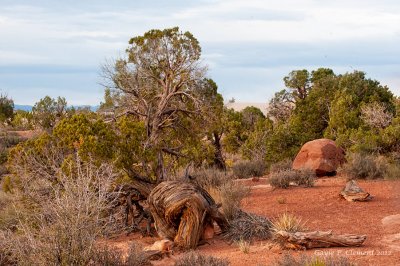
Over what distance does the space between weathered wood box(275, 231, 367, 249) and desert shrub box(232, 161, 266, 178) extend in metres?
14.4

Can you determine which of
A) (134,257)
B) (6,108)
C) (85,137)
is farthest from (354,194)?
(6,108)

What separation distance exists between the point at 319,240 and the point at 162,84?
776 centimetres

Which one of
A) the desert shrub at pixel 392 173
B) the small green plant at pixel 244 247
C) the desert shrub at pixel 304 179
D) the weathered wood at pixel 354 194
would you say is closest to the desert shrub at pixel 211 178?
the desert shrub at pixel 304 179

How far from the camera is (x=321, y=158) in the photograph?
21.3m

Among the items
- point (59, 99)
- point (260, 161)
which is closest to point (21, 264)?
point (260, 161)

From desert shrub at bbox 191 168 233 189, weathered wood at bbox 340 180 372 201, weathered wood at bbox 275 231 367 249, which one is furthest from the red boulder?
weathered wood at bbox 275 231 367 249

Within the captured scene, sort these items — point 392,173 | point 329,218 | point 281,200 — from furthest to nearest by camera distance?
point 392,173, point 281,200, point 329,218

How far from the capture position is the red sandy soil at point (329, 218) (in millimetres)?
9320

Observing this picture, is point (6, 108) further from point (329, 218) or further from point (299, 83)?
point (329, 218)

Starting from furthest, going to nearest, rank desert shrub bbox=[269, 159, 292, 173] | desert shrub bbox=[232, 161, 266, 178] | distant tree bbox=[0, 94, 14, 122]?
distant tree bbox=[0, 94, 14, 122] → desert shrub bbox=[232, 161, 266, 178] → desert shrub bbox=[269, 159, 292, 173]

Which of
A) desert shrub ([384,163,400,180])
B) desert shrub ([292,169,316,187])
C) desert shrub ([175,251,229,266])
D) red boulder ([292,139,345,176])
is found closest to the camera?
desert shrub ([175,251,229,266])

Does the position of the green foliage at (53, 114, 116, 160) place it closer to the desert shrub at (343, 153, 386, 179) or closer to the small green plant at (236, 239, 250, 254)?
the small green plant at (236, 239, 250, 254)

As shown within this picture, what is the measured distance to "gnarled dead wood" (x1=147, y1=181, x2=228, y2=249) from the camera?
1073cm

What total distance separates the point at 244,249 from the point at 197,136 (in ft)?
20.8
